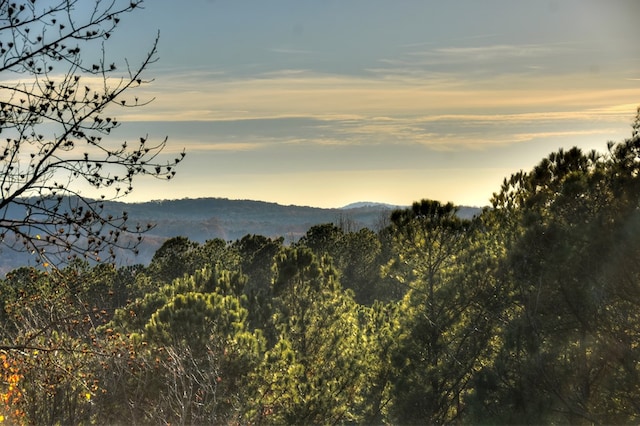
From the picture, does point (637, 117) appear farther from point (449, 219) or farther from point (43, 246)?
point (43, 246)

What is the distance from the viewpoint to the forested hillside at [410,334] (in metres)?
12.1

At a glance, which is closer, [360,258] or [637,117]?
[637,117]

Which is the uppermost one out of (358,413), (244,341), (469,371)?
(244,341)

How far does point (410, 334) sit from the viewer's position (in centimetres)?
Result: 1992

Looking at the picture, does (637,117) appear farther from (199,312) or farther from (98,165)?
(199,312)

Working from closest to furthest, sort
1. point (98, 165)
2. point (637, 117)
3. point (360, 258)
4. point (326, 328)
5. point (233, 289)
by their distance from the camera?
1. point (98, 165)
2. point (637, 117)
3. point (326, 328)
4. point (233, 289)
5. point (360, 258)

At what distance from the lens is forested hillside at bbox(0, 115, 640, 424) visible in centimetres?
1211

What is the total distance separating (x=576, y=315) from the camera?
517 inches

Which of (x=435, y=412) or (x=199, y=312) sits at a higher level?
(x=199, y=312)

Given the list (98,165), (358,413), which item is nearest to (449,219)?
(358,413)

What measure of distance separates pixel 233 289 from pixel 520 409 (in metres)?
15.8

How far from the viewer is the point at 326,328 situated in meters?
24.0

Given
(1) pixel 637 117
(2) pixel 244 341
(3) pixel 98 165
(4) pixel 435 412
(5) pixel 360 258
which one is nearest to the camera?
(3) pixel 98 165

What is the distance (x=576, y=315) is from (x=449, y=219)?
23.3 feet
